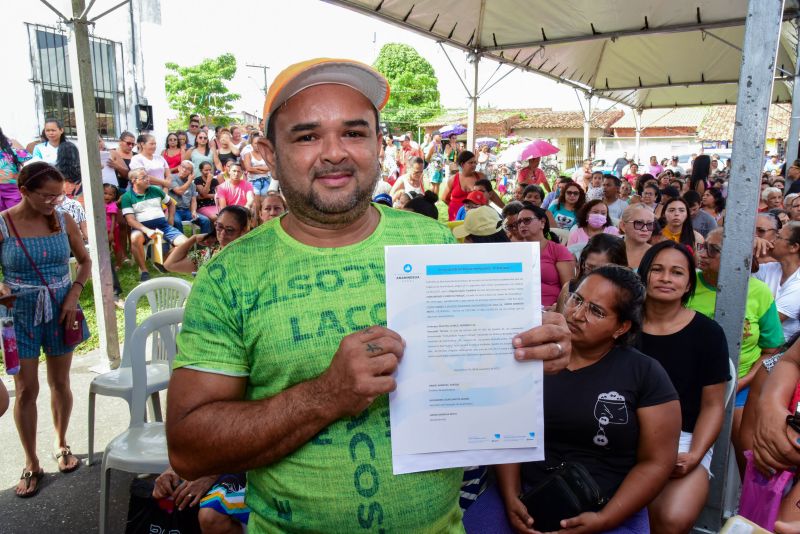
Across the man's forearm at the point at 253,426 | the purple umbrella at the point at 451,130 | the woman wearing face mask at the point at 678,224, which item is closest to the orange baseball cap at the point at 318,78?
the man's forearm at the point at 253,426

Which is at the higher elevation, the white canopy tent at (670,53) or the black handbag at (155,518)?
the white canopy tent at (670,53)

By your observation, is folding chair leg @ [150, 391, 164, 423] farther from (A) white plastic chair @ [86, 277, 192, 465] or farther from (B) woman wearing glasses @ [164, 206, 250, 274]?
(B) woman wearing glasses @ [164, 206, 250, 274]

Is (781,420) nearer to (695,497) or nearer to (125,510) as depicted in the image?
(695,497)

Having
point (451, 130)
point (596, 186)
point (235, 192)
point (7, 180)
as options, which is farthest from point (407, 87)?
point (7, 180)

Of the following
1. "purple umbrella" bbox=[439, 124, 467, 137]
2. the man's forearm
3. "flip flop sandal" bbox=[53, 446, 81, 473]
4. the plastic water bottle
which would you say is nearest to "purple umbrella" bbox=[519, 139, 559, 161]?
"purple umbrella" bbox=[439, 124, 467, 137]

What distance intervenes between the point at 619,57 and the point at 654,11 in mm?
5269

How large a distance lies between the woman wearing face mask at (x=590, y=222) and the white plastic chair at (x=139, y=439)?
14.1 ft

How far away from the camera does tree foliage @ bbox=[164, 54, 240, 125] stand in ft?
131

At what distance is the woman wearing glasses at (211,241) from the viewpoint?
14.7ft

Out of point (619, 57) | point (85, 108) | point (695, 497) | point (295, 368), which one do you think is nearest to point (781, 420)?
point (695, 497)

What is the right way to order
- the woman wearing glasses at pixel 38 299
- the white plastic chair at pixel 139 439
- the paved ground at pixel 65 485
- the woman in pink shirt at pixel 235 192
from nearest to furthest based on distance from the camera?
the white plastic chair at pixel 139 439 → the paved ground at pixel 65 485 → the woman wearing glasses at pixel 38 299 → the woman in pink shirt at pixel 235 192

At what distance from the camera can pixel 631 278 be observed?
2.41m

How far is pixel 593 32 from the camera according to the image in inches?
372

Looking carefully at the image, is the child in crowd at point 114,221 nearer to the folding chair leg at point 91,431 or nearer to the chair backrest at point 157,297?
the chair backrest at point 157,297
